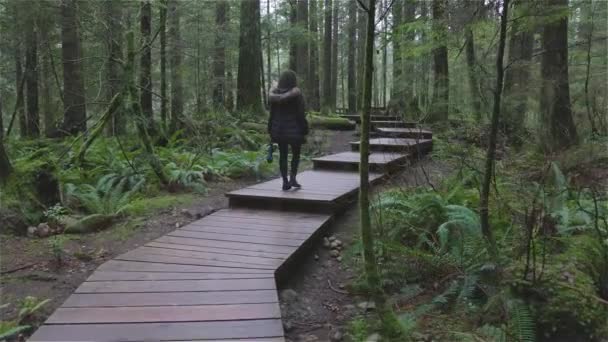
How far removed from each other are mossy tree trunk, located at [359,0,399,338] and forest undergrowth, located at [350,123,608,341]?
0.43 feet

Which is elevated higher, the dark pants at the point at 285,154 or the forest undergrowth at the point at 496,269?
the dark pants at the point at 285,154

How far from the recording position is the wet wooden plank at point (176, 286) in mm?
3806

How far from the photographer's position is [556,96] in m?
9.44

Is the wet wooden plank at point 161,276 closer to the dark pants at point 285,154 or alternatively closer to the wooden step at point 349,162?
the dark pants at point 285,154

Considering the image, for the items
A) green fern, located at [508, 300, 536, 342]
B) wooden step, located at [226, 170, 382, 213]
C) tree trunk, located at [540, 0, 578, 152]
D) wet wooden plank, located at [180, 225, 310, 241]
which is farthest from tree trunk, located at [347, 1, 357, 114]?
green fern, located at [508, 300, 536, 342]

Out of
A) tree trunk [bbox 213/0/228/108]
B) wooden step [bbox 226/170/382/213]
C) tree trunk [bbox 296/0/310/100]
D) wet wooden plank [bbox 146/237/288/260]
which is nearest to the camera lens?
wet wooden plank [bbox 146/237/288/260]

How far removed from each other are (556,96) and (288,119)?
604 cm

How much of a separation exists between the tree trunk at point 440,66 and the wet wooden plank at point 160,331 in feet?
13.1

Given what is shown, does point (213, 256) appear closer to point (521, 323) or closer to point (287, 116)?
point (521, 323)

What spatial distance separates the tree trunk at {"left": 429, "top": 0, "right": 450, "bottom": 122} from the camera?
5523 millimetres

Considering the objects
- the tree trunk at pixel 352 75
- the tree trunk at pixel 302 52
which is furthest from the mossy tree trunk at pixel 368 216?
the tree trunk at pixel 352 75

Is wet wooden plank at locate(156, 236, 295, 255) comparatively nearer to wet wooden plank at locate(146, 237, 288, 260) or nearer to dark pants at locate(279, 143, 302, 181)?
wet wooden plank at locate(146, 237, 288, 260)

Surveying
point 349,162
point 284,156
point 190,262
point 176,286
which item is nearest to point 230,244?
point 190,262

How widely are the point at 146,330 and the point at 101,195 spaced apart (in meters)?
4.98
